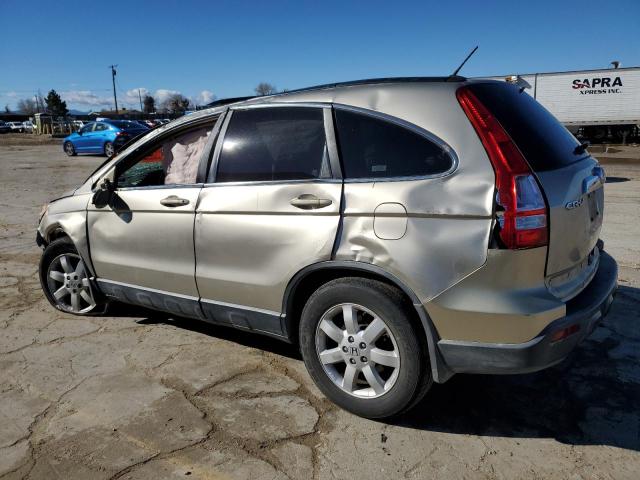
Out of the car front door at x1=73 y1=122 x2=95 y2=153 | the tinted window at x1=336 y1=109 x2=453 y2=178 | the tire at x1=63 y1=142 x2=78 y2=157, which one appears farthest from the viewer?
the tire at x1=63 y1=142 x2=78 y2=157

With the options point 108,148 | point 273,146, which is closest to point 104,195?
point 273,146

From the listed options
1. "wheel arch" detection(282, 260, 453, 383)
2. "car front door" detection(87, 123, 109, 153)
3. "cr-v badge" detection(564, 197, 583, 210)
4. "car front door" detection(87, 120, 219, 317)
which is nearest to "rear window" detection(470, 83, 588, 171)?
"cr-v badge" detection(564, 197, 583, 210)

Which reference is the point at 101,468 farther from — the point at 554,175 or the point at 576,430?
the point at 554,175

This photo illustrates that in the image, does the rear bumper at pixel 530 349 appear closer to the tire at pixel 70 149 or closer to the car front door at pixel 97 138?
the car front door at pixel 97 138

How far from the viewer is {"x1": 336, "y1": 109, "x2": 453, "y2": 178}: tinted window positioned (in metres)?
2.60

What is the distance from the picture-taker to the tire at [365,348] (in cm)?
263

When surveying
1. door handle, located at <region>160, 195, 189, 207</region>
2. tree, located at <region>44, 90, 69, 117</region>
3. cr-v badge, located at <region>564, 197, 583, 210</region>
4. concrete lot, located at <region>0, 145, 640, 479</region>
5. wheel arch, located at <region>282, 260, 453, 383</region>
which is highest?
tree, located at <region>44, 90, 69, 117</region>

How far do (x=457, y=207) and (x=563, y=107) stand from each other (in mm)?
30745

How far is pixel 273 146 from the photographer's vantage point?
3.20 metres

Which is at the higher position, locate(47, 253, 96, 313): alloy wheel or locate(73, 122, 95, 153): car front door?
locate(73, 122, 95, 153): car front door

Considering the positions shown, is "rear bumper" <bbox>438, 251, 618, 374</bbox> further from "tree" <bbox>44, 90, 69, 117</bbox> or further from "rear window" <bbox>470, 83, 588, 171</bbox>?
"tree" <bbox>44, 90, 69, 117</bbox>

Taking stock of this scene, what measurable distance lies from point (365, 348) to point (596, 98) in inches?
1224

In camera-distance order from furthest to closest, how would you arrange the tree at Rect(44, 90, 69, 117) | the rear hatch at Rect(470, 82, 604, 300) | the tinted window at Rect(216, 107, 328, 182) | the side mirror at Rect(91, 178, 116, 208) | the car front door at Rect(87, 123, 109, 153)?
1. the tree at Rect(44, 90, 69, 117)
2. the car front door at Rect(87, 123, 109, 153)
3. the side mirror at Rect(91, 178, 116, 208)
4. the tinted window at Rect(216, 107, 328, 182)
5. the rear hatch at Rect(470, 82, 604, 300)

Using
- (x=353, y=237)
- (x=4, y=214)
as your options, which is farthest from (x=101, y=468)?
(x=4, y=214)
